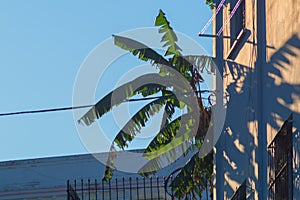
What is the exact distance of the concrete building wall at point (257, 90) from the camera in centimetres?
1141

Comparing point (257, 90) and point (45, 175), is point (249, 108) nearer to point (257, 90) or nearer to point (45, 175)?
point (257, 90)

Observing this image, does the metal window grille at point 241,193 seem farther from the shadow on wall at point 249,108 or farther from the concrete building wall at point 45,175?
the concrete building wall at point 45,175

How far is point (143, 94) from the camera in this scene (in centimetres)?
1739

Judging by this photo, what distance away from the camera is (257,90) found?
1281 cm

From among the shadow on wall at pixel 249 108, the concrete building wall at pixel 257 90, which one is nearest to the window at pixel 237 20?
the concrete building wall at pixel 257 90

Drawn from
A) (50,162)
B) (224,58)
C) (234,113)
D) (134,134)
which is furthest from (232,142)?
(50,162)

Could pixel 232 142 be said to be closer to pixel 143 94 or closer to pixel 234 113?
pixel 234 113

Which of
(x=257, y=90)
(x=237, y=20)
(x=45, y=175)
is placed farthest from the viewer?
(x=45, y=175)

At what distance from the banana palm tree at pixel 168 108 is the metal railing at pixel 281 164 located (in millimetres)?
4834

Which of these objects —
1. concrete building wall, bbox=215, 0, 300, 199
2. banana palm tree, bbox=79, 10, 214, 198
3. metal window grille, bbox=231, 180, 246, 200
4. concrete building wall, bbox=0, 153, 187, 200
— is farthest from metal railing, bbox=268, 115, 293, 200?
concrete building wall, bbox=0, 153, 187, 200

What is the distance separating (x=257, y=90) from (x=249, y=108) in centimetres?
52

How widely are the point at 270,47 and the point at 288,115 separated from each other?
1.37 metres

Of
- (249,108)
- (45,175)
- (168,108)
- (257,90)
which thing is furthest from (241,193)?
(45,175)

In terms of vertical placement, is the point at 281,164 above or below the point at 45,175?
below
